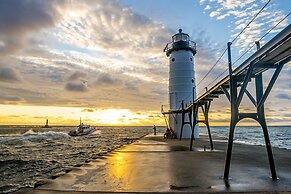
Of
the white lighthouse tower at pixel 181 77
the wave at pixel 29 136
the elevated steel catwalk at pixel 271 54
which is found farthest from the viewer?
the wave at pixel 29 136

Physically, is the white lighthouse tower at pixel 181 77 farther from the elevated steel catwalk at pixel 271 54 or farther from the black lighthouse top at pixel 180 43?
the elevated steel catwalk at pixel 271 54

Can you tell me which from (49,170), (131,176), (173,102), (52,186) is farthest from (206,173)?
(173,102)

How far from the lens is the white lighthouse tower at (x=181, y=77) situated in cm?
3148

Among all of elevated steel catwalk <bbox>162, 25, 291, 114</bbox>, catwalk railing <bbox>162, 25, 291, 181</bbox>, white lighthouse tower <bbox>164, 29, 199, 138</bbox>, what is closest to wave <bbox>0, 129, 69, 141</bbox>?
white lighthouse tower <bbox>164, 29, 199, 138</bbox>

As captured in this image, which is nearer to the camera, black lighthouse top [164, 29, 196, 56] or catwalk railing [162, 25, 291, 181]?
catwalk railing [162, 25, 291, 181]

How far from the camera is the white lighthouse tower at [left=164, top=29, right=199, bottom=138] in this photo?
103 ft

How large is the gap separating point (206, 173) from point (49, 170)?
1000 centimetres

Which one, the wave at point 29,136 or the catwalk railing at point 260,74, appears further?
the wave at point 29,136

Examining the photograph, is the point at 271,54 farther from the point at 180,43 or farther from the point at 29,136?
the point at 29,136

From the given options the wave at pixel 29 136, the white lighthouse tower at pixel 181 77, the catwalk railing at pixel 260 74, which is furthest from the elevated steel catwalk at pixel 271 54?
the wave at pixel 29 136

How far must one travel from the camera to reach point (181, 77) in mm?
31625

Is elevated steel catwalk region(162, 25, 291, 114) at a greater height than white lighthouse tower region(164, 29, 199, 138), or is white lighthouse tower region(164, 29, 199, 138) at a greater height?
white lighthouse tower region(164, 29, 199, 138)

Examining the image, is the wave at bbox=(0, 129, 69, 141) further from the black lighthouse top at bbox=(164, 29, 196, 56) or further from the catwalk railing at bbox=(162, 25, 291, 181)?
the catwalk railing at bbox=(162, 25, 291, 181)

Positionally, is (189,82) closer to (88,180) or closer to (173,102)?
(173,102)
